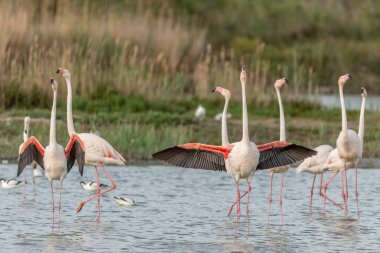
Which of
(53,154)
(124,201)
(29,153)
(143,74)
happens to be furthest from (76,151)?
(143,74)

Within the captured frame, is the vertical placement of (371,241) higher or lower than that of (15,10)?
lower

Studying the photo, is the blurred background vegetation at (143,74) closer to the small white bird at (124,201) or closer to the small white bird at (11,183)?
the small white bird at (11,183)

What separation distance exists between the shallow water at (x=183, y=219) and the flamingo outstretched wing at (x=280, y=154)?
625mm

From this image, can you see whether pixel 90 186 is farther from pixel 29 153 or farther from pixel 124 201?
pixel 29 153

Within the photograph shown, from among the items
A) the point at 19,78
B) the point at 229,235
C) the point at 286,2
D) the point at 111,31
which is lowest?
the point at 229,235

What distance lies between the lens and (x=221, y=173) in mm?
14383

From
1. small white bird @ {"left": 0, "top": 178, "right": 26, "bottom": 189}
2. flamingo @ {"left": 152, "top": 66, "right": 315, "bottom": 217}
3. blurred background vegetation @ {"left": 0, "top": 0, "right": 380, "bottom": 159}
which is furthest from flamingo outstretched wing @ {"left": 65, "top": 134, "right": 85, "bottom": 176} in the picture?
blurred background vegetation @ {"left": 0, "top": 0, "right": 380, "bottom": 159}

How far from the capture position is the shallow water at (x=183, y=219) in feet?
29.4

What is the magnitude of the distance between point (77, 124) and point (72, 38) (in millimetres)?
4892

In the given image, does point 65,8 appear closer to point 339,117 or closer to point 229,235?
point 339,117

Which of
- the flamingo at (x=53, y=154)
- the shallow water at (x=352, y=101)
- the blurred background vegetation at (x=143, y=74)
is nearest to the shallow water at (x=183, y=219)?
the flamingo at (x=53, y=154)

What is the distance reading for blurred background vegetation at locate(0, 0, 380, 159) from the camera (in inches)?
644

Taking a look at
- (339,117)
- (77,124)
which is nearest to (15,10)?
(77,124)

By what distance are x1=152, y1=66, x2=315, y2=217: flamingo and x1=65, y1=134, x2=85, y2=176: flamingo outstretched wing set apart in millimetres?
722
